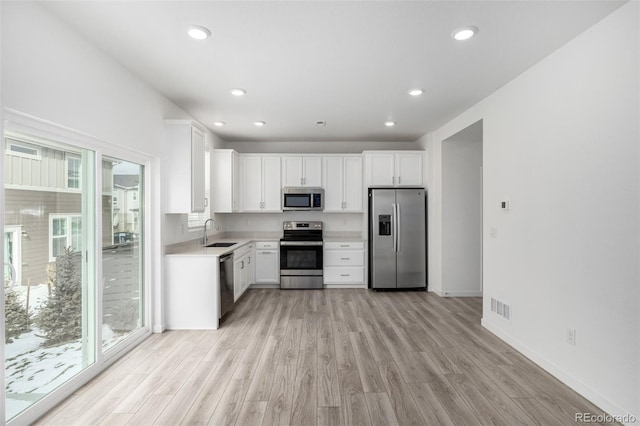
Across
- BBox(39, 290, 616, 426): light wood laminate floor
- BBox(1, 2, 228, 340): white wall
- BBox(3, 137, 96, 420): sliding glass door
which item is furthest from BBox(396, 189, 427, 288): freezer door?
BBox(3, 137, 96, 420): sliding glass door

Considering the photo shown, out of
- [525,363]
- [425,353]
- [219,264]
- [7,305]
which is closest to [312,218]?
[219,264]

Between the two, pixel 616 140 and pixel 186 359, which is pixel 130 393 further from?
pixel 616 140

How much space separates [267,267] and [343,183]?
6.42 ft

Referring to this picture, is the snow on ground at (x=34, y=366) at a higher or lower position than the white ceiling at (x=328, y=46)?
lower

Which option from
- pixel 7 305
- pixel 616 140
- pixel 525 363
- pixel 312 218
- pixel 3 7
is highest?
pixel 3 7

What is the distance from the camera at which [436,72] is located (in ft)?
9.84

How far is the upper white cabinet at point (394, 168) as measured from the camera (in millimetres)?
5504

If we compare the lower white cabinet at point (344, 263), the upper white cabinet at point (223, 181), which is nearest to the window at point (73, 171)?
→ the upper white cabinet at point (223, 181)

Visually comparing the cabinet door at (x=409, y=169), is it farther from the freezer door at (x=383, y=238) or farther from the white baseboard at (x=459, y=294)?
the white baseboard at (x=459, y=294)

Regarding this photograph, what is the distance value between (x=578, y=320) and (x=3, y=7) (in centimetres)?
413

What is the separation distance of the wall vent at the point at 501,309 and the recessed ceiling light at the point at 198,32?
3.60 meters

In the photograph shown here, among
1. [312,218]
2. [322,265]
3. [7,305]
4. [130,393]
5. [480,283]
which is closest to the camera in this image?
[7,305]

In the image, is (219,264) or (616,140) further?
(219,264)

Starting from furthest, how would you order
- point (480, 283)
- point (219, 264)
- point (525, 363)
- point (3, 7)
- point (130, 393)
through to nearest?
point (480, 283) < point (219, 264) < point (525, 363) < point (130, 393) < point (3, 7)
